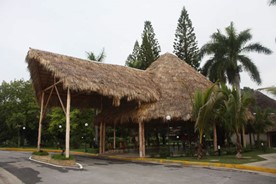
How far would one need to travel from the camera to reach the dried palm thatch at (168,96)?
16.8 m

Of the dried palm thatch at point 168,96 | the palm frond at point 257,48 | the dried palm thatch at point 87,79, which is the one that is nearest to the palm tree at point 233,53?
the palm frond at point 257,48

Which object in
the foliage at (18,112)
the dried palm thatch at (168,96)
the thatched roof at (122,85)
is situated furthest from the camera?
the foliage at (18,112)

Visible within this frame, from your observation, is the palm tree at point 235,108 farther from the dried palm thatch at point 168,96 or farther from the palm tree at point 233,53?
the palm tree at point 233,53

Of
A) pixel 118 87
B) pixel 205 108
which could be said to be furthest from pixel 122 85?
pixel 205 108

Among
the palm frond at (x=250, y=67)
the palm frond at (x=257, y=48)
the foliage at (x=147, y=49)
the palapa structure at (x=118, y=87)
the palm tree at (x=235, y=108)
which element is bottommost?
the palm tree at (x=235, y=108)

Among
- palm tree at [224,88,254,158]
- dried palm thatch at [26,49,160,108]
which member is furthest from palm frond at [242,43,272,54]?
palm tree at [224,88,254,158]

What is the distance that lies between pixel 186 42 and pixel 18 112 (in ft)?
75.4

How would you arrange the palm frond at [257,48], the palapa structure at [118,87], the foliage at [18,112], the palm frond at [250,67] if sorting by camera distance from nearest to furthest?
the palapa structure at [118,87], the palm frond at [250,67], the palm frond at [257,48], the foliage at [18,112]

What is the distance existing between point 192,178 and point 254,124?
12333 millimetres

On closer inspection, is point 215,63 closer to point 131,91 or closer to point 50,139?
point 131,91

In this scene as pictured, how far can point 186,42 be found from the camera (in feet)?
123

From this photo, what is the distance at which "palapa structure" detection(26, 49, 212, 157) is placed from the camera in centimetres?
1455

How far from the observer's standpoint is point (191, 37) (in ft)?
123

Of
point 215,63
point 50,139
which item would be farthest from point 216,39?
point 50,139
